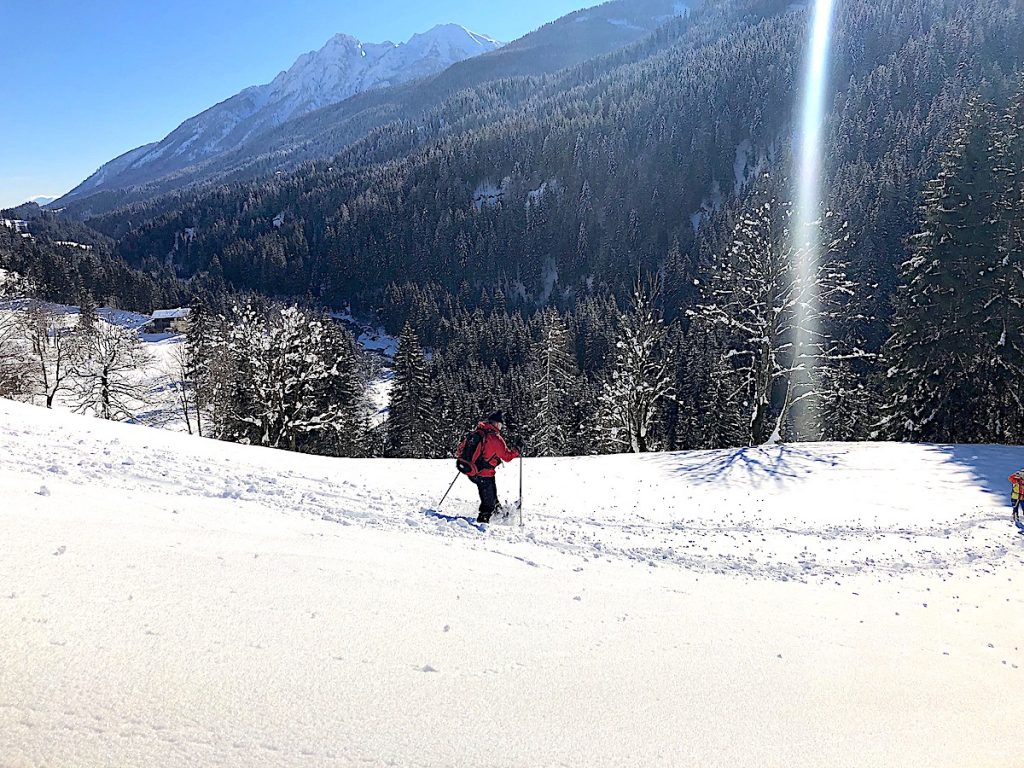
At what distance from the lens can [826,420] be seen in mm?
40094

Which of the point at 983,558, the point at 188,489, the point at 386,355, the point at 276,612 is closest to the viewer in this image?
the point at 276,612

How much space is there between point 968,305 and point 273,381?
3030 centimetres

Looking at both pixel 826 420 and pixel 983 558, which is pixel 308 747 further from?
pixel 826 420

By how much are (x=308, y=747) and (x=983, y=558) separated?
36.3ft

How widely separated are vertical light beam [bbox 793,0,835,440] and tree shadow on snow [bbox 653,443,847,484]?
2.70 m

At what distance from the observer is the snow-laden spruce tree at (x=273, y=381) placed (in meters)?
29.1

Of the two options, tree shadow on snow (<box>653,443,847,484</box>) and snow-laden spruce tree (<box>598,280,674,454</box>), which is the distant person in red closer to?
tree shadow on snow (<box>653,443,847,484</box>)

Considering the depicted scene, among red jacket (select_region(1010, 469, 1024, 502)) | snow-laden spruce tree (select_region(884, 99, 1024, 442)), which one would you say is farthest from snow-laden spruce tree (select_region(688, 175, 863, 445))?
red jacket (select_region(1010, 469, 1024, 502))

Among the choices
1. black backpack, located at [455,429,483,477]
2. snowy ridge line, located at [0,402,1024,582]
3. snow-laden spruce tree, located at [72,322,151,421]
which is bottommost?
snowy ridge line, located at [0,402,1024,582]

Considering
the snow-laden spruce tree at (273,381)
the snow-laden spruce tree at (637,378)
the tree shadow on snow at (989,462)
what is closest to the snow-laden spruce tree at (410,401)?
the snow-laden spruce tree at (273,381)

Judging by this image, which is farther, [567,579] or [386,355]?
[386,355]

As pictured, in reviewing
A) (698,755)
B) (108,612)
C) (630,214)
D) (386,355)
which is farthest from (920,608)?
(630,214)

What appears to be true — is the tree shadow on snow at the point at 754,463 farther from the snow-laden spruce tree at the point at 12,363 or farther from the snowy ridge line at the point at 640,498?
the snow-laden spruce tree at the point at 12,363

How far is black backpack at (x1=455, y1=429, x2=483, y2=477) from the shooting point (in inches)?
369
